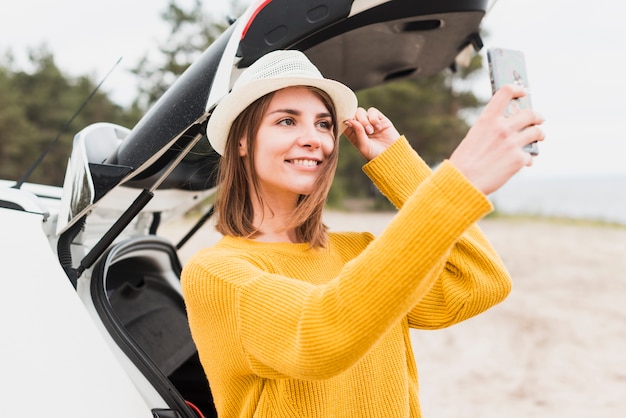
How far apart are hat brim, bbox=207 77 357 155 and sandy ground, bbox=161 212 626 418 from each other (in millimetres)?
3244

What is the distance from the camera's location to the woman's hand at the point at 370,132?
1.73 m

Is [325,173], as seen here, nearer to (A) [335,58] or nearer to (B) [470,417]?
(A) [335,58]

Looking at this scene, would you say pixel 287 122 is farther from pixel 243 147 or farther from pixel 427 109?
pixel 427 109

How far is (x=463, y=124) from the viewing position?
21.8 metres

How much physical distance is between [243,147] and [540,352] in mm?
4809

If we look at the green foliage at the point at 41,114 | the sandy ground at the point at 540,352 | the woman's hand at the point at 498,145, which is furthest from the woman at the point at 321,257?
the green foliage at the point at 41,114

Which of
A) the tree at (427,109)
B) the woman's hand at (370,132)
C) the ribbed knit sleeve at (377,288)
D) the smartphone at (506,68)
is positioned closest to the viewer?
the ribbed knit sleeve at (377,288)

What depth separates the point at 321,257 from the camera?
1.64 m

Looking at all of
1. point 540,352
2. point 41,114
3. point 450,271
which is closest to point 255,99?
point 450,271

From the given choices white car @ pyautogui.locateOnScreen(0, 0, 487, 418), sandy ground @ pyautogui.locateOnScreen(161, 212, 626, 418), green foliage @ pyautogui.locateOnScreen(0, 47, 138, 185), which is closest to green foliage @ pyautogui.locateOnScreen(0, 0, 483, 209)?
green foliage @ pyautogui.locateOnScreen(0, 47, 138, 185)

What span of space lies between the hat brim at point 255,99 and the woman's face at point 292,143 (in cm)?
4

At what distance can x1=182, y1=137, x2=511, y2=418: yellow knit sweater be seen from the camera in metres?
1.08

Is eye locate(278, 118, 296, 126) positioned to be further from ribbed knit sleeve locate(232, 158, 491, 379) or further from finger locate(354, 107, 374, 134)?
ribbed knit sleeve locate(232, 158, 491, 379)

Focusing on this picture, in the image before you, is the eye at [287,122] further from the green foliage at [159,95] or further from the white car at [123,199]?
the green foliage at [159,95]
